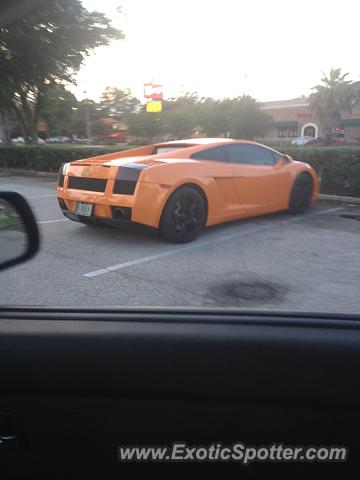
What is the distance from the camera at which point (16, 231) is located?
5.47ft

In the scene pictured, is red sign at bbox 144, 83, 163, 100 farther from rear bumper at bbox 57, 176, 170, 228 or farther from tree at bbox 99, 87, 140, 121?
rear bumper at bbox 57, 176, 170, 228

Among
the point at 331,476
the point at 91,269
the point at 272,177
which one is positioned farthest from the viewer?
the point at 272,177

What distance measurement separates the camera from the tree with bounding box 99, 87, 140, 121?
38.6 m

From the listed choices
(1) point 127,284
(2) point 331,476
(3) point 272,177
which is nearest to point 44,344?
(2) point 331,476

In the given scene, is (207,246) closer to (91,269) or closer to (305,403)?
(91,269)

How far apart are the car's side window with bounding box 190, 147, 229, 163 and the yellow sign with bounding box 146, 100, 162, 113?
29.6 metres

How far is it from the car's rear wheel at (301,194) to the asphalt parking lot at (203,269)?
0.56 meters

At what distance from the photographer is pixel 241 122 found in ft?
111

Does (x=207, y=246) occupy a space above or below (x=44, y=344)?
below

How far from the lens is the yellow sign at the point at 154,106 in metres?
34.2

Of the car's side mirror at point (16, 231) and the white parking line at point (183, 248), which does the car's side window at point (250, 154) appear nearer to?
the white parking line at point (183, 248)

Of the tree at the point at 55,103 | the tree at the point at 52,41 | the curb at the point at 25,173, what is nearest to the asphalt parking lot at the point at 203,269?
the tree at the point at 52,41

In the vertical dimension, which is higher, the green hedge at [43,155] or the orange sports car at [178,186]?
the green hedge at [43,155]

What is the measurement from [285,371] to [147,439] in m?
0.46
